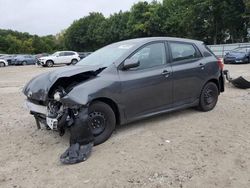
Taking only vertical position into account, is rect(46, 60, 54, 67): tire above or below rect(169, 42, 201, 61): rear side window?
below

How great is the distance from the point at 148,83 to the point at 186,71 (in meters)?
1.10

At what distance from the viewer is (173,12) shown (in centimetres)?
5741

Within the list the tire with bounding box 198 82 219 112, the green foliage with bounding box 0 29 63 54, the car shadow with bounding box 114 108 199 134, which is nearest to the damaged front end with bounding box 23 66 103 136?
the car shadow with bounding box 114 108 199 134

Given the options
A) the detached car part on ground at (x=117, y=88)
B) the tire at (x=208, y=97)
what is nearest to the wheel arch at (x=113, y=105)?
the detached car part on ground at (x=117, y=88)

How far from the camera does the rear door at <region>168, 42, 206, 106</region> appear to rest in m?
6.82

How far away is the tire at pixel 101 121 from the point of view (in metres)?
5.52

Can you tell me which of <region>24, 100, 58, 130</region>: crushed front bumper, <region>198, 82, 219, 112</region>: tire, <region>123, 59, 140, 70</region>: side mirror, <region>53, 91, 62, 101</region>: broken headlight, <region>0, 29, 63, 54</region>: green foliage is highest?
<region>0, 29, 63, 54</region>: green foliage

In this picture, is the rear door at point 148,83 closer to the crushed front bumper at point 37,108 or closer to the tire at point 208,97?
the tire at point 208,97

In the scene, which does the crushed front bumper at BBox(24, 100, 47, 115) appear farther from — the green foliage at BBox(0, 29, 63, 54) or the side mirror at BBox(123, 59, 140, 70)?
the green foliage at BBox(0, 29, 63, 54)

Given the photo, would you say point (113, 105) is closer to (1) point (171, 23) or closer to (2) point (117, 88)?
(2) point (117, 88)

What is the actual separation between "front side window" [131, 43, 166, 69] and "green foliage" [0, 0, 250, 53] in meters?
37.5

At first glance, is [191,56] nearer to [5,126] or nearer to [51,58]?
[5,126]

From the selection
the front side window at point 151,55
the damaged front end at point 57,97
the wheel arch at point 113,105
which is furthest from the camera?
the front side window at point 151,55

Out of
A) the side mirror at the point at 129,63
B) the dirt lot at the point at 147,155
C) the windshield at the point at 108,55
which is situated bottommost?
the dirt lot at the point at 147,155
